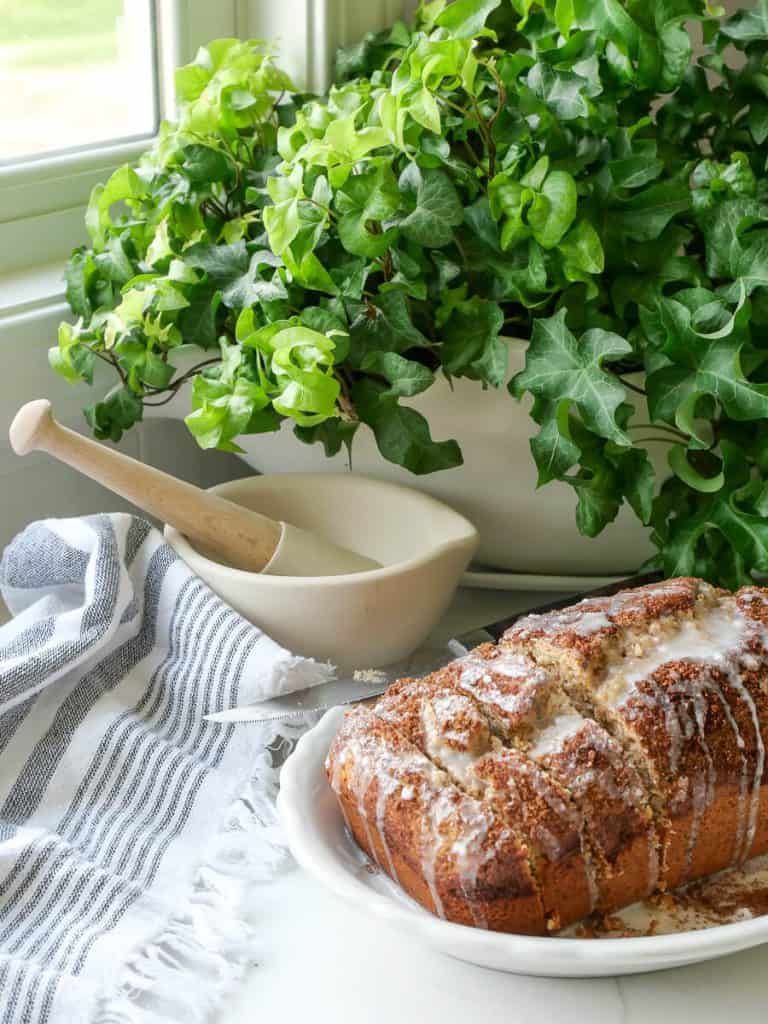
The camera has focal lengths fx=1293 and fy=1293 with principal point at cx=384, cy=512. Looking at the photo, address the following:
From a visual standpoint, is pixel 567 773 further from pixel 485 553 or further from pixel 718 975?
pixel 485 553

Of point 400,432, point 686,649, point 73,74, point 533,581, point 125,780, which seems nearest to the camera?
point 686,649

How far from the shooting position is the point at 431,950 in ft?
2.40

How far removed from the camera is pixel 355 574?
93cm

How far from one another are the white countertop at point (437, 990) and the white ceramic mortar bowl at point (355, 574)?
0.83ft

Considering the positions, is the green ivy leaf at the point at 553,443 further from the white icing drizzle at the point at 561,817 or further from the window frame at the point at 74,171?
the window frame at the point at 74,171

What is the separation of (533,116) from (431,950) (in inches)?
22.8

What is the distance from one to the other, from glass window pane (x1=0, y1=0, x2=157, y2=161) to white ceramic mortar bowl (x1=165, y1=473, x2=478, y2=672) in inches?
16.5

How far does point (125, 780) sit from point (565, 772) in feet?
1.08

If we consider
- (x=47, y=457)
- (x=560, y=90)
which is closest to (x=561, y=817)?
(x=560, y=90)

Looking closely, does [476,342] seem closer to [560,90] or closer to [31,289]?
[560,90]

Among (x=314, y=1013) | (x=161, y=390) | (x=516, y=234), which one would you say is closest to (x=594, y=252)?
(x=516, y=234)

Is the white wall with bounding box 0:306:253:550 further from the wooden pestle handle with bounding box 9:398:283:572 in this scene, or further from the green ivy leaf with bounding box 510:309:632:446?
the green ivy leaf with bounding box 510:309:632:446

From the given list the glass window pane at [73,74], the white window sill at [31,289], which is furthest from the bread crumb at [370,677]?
the glass window pane at [73,74]

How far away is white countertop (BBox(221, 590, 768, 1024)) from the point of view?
689 mm
